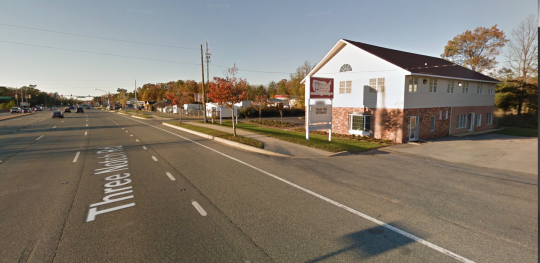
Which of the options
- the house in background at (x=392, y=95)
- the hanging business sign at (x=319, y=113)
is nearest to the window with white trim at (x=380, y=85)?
the house in background at (x=392, y=95)

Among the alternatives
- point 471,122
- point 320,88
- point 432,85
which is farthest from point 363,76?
point 471,122

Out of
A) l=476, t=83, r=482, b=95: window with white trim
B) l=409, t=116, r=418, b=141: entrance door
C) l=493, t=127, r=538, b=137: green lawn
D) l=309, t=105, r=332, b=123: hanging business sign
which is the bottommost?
l=493, t=127, r=538, b=137: green lawn

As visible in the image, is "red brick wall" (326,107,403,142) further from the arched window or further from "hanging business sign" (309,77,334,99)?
"hanging business sign" (309,77,334,99)

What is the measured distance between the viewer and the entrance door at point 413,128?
1738 centimetres

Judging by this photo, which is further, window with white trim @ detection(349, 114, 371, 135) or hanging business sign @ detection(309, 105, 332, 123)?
window with white trim @ detection(349, 114, 371, 135)

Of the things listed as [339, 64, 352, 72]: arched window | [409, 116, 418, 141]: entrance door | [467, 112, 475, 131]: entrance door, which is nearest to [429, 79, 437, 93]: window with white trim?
[409, 116, 418, 141]: entrance door

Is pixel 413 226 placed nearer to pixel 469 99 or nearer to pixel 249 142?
pixel 249 142

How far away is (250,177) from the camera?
8172mm

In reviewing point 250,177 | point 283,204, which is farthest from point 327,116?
point 283,204

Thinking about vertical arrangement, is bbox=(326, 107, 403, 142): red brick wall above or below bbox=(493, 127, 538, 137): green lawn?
above

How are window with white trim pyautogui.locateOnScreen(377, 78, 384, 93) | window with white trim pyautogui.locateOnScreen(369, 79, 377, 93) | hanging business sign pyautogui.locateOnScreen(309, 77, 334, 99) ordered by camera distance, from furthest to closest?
window with white trim pyautogui.locateOnScreen(369, 79, 377, 93), window with white trim pyautogui.locateOnScreen(377, 78, 384, 93), hanging business sign pyautogui.locateOnScreen(309, 77, 334, 99)

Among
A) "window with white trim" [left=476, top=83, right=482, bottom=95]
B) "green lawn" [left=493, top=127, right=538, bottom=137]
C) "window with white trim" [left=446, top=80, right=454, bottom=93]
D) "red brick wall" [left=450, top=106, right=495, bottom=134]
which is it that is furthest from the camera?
"window with white trim" [left=476, top=83, right=482, bottom=95]

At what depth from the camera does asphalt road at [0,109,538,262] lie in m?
4.04

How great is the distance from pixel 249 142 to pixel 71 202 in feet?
30.5
